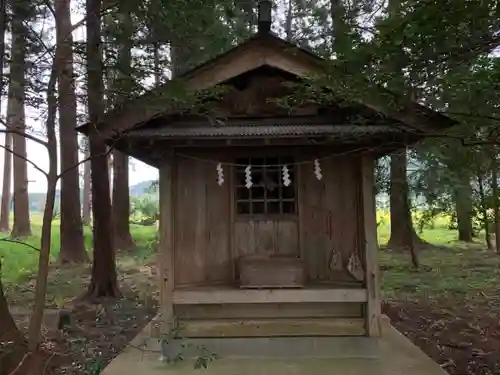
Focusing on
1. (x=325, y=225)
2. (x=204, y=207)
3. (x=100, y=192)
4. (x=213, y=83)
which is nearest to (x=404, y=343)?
(x=325, y=225)

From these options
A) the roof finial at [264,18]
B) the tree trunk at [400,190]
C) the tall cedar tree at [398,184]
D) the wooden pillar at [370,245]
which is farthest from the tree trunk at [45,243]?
the tree trunk at [400,190]

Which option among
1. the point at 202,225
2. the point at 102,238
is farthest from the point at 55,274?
the point at 202,225

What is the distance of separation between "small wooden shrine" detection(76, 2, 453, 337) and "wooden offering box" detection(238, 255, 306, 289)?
0.01 m

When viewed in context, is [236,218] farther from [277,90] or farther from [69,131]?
[69,131]

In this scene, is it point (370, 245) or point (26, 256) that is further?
point (26, 256)

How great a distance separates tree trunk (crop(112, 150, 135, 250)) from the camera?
17.4m

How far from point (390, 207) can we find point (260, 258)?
10719 mm

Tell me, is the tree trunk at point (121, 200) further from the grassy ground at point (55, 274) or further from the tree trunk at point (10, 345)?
the tree trunk at point (10, 345)

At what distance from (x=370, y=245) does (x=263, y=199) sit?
1410 millimetres

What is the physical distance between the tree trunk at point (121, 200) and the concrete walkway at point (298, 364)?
12208 mm

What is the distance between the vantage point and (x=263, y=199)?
20.9ft

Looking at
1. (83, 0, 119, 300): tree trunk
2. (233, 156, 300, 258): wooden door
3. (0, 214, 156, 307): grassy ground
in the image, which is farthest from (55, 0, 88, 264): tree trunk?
(233, 156, 300, 258): wooden door

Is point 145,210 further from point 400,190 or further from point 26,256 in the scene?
point 400,190

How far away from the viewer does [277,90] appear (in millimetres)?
6230
